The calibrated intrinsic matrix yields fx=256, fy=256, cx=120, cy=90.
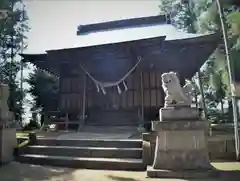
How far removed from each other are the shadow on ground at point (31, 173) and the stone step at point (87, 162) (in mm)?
345

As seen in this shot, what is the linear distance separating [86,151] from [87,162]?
1.95ft

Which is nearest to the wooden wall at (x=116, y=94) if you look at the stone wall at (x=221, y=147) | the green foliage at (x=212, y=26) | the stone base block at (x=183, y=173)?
the green foliage at (x=212, y=26)

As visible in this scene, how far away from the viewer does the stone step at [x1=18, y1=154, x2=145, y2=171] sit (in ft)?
20.9

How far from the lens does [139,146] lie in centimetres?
→ 725

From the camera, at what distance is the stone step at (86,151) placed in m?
6.95

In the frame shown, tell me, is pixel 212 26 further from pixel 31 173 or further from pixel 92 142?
pixel 31 173

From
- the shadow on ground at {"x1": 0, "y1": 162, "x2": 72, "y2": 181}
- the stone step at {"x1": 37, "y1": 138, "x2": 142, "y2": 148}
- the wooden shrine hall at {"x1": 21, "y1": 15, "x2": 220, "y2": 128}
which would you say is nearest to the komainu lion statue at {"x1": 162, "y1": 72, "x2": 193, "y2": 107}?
the stone step at {"x1": 37, "y1": 138, "x2": 142, "y2": 148}

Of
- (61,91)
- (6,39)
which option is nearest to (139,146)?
(61,91)

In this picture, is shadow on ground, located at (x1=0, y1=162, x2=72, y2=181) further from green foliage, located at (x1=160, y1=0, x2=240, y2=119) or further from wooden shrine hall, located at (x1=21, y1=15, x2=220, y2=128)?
green foliage, located at (x1=160, y1=0, x2=240, y2=119)

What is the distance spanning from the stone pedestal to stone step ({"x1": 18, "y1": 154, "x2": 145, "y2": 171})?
715 mm

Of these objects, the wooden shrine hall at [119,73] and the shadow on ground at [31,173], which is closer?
the shadow on ground at [31,173]

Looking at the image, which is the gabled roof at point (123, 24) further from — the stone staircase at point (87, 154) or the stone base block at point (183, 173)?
the stone base block at point (183, 173)

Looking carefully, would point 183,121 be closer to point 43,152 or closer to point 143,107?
point 43,152

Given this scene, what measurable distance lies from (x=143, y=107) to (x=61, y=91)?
4164mm
